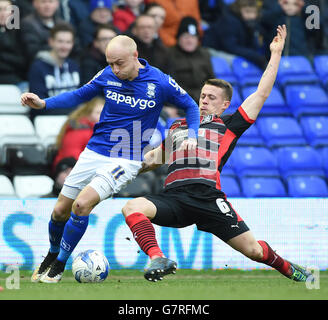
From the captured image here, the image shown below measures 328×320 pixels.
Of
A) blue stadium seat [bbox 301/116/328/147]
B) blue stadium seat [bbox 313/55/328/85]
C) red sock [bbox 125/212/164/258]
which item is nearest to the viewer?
red sock [bbox 125/212/164/258]

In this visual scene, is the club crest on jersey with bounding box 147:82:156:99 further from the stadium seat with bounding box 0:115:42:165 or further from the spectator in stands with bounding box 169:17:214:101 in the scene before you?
the spectator in stands with bounding box 169:17:214:101

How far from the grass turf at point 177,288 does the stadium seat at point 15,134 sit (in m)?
2.65

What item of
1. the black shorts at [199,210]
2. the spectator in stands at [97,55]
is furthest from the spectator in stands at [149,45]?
the black shorts at [199,210]

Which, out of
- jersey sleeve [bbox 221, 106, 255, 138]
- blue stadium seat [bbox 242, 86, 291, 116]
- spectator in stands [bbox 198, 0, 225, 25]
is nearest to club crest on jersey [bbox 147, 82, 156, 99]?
jersey sleeve [bbox 221, 106, 255, 138]

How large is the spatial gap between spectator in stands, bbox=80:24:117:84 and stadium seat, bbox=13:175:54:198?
6.14 feet

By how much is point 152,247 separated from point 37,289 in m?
1.09

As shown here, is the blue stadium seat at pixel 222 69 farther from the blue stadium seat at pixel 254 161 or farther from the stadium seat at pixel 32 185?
the stadium seat at pixel 32 185

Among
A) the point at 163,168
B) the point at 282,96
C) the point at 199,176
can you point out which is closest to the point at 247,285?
the point at 199,176

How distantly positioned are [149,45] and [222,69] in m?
1.78

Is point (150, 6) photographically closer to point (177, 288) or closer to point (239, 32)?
point (239, 32)

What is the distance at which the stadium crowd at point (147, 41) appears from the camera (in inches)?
465

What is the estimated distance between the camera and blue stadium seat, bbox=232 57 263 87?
1380cm
